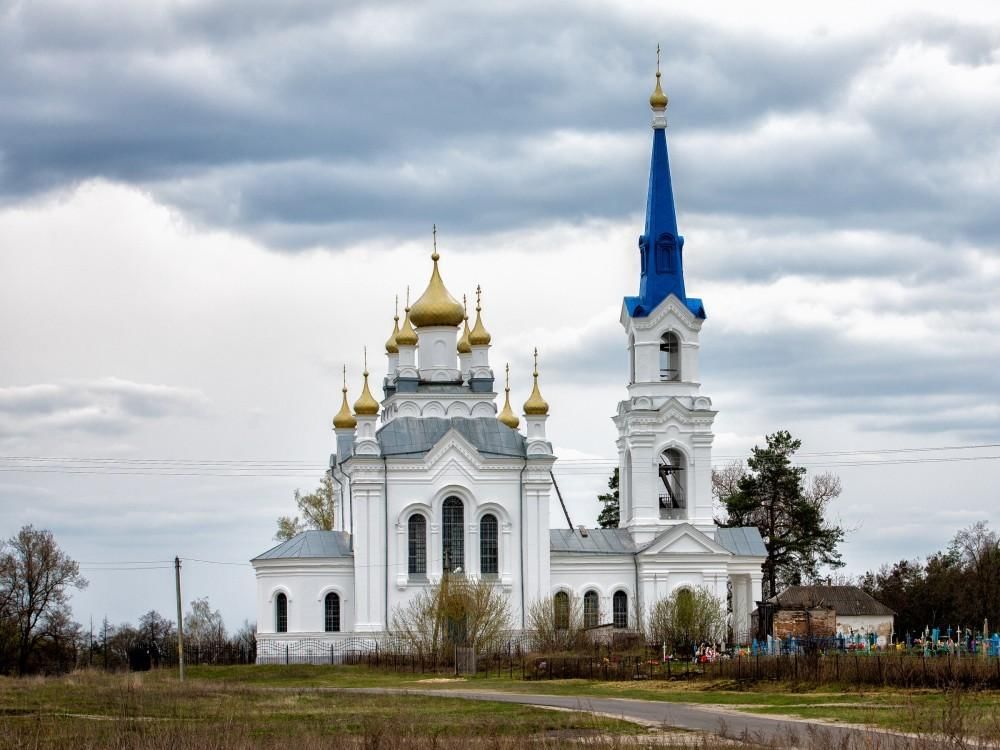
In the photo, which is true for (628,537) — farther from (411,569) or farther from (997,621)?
(997,621)

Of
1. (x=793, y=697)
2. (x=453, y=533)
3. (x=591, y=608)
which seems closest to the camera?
(x=793, y=697)

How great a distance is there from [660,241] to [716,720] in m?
34.8

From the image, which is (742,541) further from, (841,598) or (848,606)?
(841,598)

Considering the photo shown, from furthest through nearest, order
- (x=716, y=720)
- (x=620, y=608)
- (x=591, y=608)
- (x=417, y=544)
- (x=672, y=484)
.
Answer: (x=672, y=484), (x=620, y=608), (x=591, y=608), (x=417, y=544), (x=716, y=720)

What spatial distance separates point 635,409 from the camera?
59.2m

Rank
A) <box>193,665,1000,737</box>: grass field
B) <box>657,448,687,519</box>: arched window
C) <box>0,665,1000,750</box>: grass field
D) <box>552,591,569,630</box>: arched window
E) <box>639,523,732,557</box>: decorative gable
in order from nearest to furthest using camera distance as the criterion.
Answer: <box>0,665,1000,750</box>: grass field → <box>193,665,1000,737</box>: grass field → <box>552,591,569,630</box>: arched window → <box>639,523,732,557</box>: decorative gable → <box>657,448,687,519</box>: arched window

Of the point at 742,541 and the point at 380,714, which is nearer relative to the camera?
the point at 380,714

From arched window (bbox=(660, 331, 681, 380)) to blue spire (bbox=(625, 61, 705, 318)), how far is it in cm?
127

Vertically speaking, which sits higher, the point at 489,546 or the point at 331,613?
the point at 489,546

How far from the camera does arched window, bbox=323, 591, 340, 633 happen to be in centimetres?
5662

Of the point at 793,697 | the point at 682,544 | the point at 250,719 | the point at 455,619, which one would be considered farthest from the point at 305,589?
the point at 250,719

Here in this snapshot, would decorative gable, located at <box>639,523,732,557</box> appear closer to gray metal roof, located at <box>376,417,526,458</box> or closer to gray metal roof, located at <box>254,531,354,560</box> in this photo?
gray metal roof, located at <box>376,417,526,458</box>

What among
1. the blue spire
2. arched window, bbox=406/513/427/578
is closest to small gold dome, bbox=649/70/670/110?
the blue spire

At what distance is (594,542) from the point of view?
195 ft
